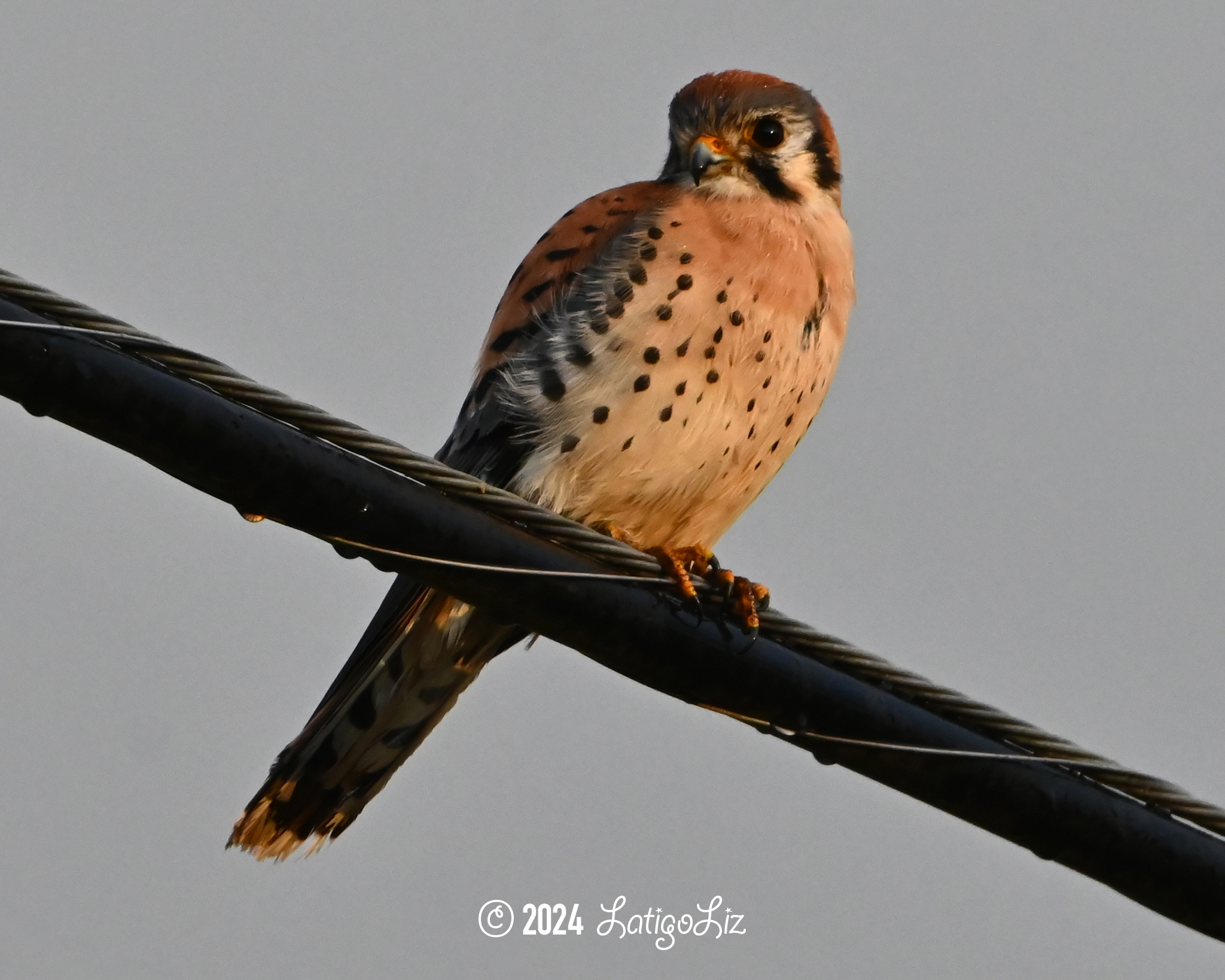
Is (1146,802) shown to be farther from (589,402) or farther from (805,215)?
(805,215)

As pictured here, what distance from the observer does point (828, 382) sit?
5.12 metres

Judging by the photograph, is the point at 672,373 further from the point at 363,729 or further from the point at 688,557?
the point at 363,729

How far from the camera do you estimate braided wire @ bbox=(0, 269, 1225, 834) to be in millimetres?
2969

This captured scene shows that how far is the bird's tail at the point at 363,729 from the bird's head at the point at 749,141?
1568mm

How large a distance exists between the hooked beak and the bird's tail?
1.53 m

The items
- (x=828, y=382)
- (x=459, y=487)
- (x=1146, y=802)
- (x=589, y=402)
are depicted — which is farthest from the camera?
(x=828, y=382)

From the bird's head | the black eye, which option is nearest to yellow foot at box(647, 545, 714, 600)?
the bird's head

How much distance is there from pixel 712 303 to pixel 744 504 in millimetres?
722

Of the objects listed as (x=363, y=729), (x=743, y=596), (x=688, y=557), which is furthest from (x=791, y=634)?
(x=363, y=729)

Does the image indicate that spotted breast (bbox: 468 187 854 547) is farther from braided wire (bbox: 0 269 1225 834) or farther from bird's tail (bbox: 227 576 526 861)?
braided wire (bbox: 0 269 1225 834)

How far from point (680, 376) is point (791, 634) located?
1.44 metres

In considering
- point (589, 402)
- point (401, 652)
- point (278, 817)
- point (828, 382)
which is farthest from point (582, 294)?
point (278, 817)

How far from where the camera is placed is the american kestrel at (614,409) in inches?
185

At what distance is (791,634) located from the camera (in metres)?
3.37
